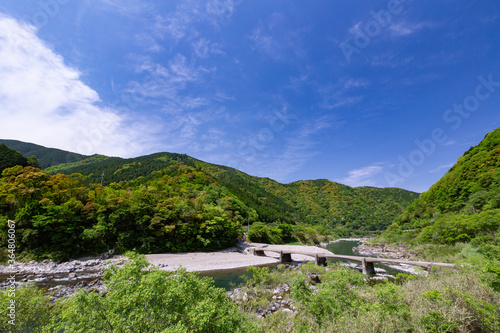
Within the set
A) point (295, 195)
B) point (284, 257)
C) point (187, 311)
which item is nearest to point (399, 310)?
point (187, 311)

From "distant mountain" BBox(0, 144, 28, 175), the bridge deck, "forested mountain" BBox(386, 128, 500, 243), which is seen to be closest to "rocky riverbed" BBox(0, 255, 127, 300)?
the bridge deck

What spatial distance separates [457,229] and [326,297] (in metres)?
30.7

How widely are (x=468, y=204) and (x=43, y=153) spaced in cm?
15018

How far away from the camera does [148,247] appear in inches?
1172

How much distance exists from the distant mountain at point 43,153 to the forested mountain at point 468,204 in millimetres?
127449

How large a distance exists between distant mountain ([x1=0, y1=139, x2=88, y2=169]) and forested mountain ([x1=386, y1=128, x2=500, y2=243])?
127 meters

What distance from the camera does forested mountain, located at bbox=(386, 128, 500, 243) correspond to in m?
24.2

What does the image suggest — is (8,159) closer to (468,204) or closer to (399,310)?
(399,310)

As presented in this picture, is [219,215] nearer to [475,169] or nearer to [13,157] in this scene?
[13,157]

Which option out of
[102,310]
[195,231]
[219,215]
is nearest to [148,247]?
[195,231]

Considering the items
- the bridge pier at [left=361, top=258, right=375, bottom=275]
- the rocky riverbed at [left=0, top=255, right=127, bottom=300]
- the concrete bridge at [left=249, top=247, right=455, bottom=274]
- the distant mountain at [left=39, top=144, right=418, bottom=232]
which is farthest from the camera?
the distant mountain at [left=39, top=144, right=418, bottom=232]

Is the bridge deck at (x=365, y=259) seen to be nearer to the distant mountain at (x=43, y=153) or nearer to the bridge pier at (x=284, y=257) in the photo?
the bridge pier at (x=284, y=257)

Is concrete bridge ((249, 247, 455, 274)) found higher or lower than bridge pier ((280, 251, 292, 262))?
higher

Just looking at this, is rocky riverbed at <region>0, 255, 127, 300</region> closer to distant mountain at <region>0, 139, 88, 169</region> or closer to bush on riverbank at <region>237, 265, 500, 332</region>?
bush on riverbank at <region>237, 265, 500, 332</region>
